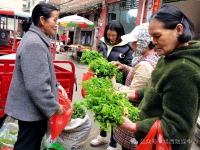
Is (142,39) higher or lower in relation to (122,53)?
higher

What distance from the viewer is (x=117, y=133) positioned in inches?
68.8

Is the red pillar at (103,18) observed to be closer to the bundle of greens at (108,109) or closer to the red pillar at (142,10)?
the red pillar at (142,10)

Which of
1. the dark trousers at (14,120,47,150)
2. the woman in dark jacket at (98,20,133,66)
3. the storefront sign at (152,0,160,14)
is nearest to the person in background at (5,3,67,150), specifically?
the dark trousers at (14,120,47,150)

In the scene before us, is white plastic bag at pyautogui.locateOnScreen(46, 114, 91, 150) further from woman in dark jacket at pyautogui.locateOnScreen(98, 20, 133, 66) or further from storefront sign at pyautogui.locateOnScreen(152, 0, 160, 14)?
storefront sign at pyautogui.locateOnScreen(152, 0, 160, 14)

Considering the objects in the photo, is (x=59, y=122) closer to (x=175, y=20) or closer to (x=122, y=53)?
(x=175, y=20)

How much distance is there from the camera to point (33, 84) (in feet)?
4.68

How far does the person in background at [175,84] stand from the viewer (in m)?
1.00

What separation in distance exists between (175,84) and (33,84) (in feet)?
3.61

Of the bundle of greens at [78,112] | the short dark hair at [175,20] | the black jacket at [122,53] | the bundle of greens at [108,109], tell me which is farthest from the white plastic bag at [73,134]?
the short dark hair at [175,20]

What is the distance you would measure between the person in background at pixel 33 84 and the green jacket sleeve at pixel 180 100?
99 cm

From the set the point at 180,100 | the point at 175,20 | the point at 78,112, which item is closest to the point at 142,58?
the point at 175,20

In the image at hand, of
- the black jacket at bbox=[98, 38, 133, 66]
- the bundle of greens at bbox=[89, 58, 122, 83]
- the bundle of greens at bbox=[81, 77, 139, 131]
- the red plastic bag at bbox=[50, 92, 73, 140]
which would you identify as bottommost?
the red plastic bag at bbox=[50, 92, 73, 140]

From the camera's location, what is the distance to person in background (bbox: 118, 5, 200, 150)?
1.00m

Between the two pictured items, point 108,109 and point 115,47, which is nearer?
point 108,109
